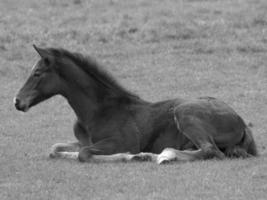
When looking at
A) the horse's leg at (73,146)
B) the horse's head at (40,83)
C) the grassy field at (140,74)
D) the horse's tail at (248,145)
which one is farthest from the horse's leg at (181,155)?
the horse's head at (40,83)

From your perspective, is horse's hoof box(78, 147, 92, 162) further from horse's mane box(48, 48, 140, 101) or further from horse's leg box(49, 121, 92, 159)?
horse's mane box(48, 48, 140, 101)

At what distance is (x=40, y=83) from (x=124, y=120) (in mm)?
1266

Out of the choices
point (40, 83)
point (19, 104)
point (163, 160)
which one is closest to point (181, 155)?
point (163, 160)

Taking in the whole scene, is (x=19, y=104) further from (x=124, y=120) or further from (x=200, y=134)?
(x=200, y=134)

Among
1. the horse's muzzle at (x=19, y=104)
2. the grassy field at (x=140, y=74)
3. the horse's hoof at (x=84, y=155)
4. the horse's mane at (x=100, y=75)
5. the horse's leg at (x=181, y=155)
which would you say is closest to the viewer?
the grassy field at (x=140, y=74)

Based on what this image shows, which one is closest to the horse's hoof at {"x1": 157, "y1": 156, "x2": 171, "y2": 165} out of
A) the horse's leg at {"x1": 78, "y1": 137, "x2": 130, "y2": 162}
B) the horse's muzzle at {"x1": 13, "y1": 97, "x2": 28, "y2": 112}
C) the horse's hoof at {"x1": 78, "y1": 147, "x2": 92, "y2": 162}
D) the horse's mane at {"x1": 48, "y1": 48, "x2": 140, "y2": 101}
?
the horse's leg at {"x1": 78, "y1": 137, "x2": 130, "y2": 162}

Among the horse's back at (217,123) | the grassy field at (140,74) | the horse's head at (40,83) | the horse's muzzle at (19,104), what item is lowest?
the grassy field at (140,74)

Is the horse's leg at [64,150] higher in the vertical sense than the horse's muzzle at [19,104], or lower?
lower

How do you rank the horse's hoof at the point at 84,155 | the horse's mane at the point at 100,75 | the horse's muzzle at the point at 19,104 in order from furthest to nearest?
the horse's mane at the point at 100,75, the horse's muzzle at the point at 19,104, the horse's hoof at the point at 84,155

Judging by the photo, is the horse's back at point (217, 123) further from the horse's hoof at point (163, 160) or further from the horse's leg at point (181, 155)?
the horse's hoof at point (163, 160)

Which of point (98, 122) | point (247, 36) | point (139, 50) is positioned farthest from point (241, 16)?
point (98, 122)

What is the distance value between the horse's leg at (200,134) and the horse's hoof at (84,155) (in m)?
1.26

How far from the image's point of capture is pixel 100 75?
12.2 meters

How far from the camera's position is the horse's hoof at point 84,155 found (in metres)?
11.4
